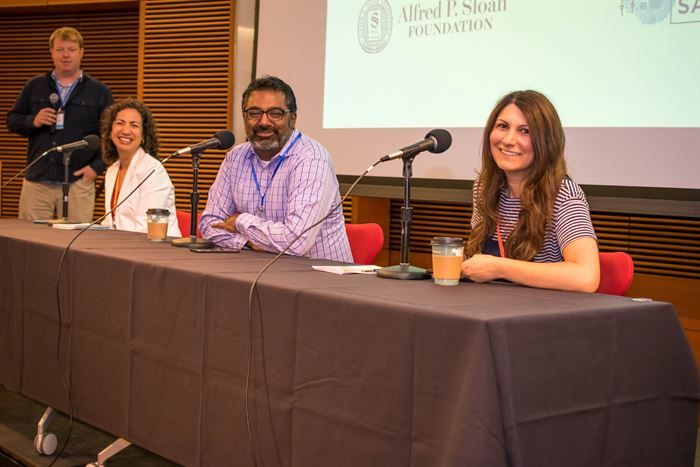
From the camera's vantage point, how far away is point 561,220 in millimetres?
2430

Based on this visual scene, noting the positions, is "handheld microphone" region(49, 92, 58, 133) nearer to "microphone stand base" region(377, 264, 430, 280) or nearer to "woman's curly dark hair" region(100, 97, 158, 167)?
"woman's curly dark hair" region(100, 97, 158, 167)

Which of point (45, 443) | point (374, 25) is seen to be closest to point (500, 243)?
point (45, 443)

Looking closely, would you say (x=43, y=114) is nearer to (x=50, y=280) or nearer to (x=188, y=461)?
(x=50, y=280)

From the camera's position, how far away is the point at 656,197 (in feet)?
13.1

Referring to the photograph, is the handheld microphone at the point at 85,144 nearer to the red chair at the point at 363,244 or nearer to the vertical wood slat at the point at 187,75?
the red chair at the point at 363,244

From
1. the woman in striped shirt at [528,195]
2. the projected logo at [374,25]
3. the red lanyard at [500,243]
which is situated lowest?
the red lanyard at [500,243]

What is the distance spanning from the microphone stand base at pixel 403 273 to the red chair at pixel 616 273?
0.65 metres

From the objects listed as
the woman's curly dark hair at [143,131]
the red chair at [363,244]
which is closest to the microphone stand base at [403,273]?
the red chair at [363,244]

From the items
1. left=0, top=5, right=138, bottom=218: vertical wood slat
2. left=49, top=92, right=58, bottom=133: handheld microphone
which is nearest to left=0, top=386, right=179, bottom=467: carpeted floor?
left=49, top=92, right=58, bottom=133: handheld microphone

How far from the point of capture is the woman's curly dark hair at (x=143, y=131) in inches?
171

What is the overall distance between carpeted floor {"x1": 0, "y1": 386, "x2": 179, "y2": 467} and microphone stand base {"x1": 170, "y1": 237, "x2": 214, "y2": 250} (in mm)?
866

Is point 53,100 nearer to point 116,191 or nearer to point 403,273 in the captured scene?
point 116,191

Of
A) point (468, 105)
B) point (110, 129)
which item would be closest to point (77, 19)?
point (110, 129)

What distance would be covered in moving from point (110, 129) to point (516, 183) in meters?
2.57
